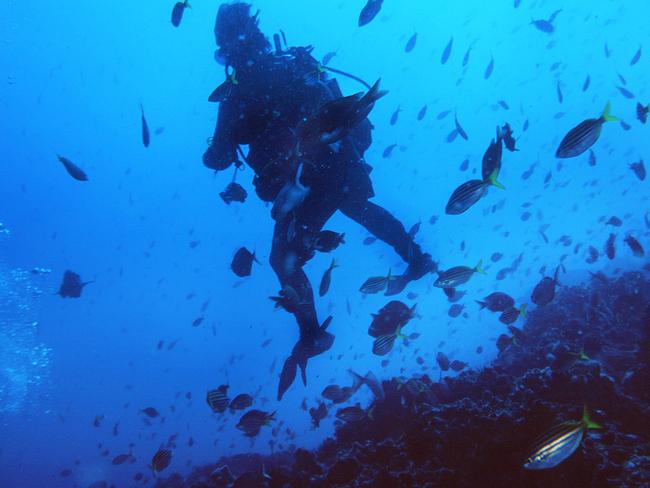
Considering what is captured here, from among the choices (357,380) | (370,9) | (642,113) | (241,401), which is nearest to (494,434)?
(357,380)

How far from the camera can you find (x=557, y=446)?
274 cm

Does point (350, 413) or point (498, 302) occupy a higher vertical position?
point (498, 302)

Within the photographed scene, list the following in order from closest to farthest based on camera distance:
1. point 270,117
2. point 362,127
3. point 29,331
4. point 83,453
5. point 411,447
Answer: point 411,447, point 270,117, point 362,127, point 29,331, point 83,453

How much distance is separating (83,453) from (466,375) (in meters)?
71.9

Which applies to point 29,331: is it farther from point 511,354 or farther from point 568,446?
point 568,446

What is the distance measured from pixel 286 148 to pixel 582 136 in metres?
3.40

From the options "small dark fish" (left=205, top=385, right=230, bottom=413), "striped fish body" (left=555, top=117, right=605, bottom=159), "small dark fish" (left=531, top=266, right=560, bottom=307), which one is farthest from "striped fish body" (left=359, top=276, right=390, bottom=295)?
"striped fish body" (left=555, top=117, right=605, bottom=159)

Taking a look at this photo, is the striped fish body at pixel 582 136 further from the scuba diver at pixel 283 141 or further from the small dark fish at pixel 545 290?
the small dark fish at pixel 545 290

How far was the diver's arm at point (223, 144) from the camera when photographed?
5.37 metres

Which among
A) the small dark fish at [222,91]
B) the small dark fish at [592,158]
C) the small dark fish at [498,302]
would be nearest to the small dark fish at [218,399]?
the small dark fish at [222,91]

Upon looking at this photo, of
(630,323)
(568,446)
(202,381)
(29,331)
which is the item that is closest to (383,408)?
(568,446)

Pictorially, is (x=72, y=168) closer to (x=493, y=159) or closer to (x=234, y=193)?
(x=234, y=193)

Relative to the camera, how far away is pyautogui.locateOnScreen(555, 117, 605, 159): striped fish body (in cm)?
393

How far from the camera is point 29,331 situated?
139 feet
